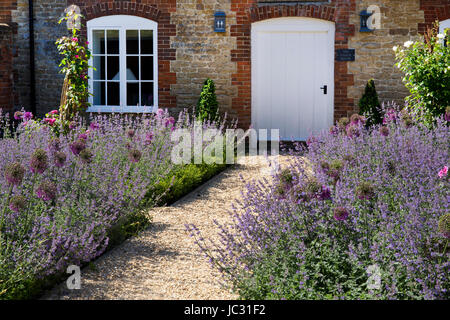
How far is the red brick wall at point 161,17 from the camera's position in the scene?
39.9ft

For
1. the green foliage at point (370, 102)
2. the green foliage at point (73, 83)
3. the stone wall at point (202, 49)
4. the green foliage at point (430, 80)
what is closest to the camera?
the green foliage at point (430, 80)

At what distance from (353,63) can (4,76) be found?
677cm

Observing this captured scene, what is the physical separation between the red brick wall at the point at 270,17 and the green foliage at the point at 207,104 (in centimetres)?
59

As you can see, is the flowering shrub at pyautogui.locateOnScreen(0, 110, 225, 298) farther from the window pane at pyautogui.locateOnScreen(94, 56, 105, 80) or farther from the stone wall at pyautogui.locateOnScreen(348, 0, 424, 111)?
the stone wall at pyautogui.locateOnScreen(348, 0, 424, 111)

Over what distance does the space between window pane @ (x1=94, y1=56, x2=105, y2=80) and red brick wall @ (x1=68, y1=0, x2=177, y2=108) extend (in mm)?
852

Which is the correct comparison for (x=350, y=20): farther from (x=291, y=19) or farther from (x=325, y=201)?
(x=325, y=201)

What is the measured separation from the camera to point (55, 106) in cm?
1275

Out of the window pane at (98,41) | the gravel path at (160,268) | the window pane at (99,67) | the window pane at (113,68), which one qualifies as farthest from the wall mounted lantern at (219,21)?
the gravel path at (160,268)

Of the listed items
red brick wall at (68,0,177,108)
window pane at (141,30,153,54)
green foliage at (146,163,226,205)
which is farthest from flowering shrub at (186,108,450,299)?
window pane at (141,30,153,54)

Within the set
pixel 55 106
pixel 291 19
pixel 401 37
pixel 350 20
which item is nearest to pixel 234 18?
pixel 291 19

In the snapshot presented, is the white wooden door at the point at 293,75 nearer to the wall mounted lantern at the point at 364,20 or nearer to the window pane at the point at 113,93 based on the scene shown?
the wall mounted lantern at the point at 364,20

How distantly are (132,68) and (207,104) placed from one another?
1987 millimetres

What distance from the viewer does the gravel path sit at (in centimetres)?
429

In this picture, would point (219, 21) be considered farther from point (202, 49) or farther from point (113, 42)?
point (113, 42)
